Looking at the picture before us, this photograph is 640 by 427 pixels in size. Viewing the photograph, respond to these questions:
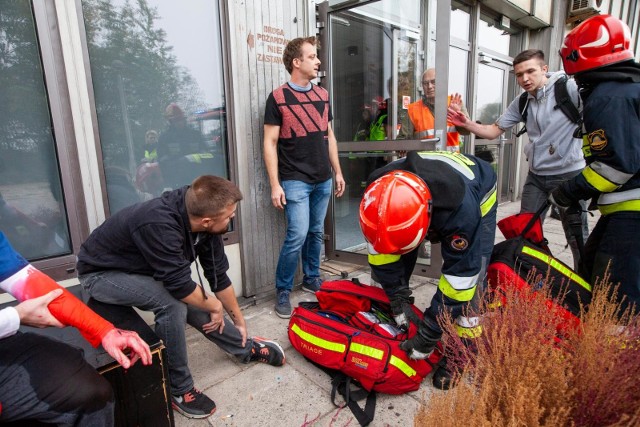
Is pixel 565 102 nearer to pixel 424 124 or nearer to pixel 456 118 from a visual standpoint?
pixel 456 118

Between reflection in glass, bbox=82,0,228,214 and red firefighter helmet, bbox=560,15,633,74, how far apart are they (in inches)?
93.5

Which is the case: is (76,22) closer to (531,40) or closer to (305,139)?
(305,139)

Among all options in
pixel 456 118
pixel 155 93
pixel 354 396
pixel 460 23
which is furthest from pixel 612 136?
pixel 460 23

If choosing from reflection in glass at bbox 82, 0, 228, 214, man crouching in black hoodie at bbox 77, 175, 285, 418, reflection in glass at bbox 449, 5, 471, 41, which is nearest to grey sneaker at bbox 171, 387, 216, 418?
man crouching in black hoodie at bbox 77, 175, 285, 418

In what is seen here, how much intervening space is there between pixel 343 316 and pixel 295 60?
6.31 ft

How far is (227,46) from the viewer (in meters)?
2.98

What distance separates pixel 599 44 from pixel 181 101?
2.63 metres

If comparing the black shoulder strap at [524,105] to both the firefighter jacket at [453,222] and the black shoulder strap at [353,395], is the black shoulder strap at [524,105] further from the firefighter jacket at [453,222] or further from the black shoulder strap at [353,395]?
the black shoulder strap at [353,395]

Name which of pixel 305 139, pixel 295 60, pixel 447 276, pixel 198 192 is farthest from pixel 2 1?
pixel 447 276

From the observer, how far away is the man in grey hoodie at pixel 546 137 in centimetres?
286

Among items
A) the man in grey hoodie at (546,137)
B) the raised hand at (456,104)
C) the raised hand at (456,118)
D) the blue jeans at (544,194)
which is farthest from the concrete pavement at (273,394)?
the raised hand at (456,104)

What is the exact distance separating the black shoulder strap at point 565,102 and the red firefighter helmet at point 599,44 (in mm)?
724

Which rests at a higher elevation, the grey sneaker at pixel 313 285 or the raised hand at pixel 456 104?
the raised hand at pixel 456 104

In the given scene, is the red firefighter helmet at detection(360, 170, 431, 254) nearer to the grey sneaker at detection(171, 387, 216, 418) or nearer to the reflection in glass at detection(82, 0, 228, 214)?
the grey sneaker at detection(171, 387, 216, 418)
